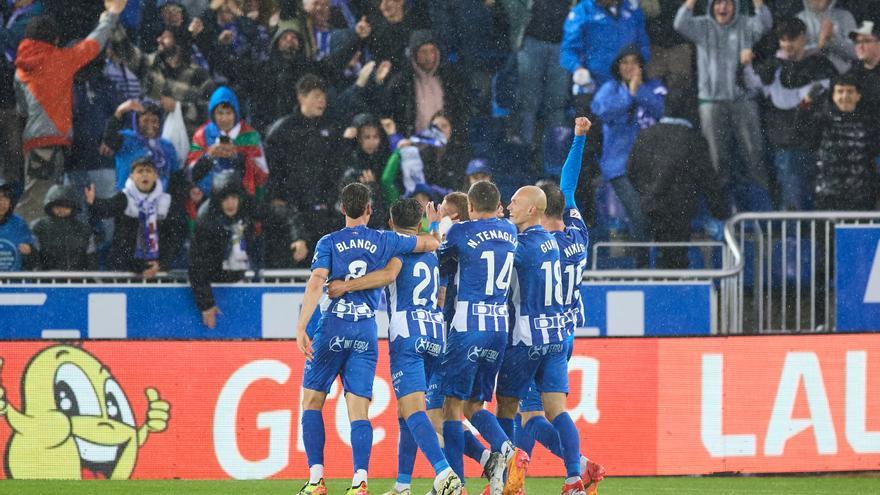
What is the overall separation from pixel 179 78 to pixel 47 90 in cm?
131

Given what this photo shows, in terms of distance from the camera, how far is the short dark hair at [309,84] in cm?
1304

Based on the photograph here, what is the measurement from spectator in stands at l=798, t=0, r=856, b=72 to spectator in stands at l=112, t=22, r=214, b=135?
21.1ft

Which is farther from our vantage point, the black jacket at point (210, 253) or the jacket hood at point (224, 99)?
the jacket hood at point (224, 99)

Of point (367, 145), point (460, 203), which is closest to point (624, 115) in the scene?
point (367, 145)

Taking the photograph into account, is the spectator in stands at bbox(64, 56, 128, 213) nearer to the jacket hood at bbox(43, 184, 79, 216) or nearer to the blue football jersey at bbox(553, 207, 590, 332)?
the jacket hood at bbox(43, 184, 79, 216)

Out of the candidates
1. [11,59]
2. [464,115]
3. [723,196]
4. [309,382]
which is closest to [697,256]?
[723,196]

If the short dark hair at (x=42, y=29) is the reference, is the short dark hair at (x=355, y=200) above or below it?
below

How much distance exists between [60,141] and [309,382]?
239 inches

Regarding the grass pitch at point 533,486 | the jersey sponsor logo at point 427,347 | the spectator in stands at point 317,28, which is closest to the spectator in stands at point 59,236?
the grass pitch at point 533,486

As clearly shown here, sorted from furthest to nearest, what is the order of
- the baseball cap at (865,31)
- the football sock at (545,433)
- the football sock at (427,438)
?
the baseball cap at (865,31) → the football sock at (545,433) → the football sock at (427,438)

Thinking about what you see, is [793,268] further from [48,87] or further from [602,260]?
[48,87]

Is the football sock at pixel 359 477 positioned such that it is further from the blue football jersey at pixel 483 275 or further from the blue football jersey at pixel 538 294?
the blue football jersey at pixel 538 294

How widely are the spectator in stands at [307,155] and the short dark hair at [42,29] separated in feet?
7.84

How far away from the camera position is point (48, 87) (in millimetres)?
13172
